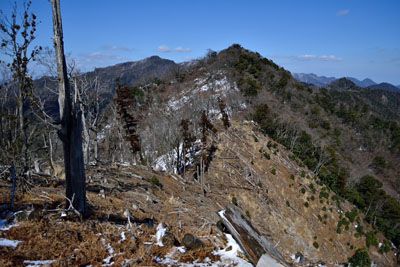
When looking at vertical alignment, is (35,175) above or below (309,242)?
above

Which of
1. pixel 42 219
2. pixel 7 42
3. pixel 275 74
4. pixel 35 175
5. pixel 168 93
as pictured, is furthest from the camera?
pixel 275 74

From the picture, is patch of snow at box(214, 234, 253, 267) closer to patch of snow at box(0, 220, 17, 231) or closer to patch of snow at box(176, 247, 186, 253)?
patch of snow at box(176, 247, 186, 253)

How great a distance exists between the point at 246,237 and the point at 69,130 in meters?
4.56

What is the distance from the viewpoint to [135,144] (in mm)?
33031

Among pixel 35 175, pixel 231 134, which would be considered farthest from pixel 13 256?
pixel 231 134

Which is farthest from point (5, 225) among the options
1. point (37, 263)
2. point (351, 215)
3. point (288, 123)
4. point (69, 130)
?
point (288, 123)

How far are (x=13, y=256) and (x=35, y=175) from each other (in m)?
8.02

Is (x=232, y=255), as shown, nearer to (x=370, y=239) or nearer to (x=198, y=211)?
(x=198, y=211)

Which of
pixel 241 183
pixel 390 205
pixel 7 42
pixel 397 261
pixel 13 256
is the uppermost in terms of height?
pixel 7 42

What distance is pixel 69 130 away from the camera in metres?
7.88

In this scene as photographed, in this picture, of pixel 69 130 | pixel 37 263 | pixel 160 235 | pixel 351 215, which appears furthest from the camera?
pixel 351 215

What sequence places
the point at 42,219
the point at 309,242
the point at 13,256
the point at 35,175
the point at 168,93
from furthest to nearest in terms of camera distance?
1. the point at 168,93
2. the point at 309,242
3. the point at 35,175
4. the point at 42,219
5. the point at 13,256

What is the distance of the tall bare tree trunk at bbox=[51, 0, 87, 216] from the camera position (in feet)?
25.0

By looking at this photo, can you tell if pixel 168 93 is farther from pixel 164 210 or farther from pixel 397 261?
pixel 164 210
